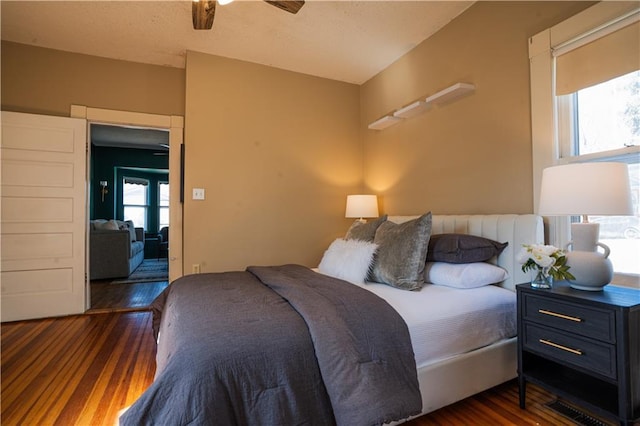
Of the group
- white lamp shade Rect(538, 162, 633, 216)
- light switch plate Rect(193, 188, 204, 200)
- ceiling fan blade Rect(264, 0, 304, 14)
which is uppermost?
ceiling fan blade Rect(264, 0, 304, 14)

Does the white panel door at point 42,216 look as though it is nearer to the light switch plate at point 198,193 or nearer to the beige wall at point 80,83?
the beige wall at point 80,83

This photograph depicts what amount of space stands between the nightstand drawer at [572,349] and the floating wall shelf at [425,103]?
69.8 inches

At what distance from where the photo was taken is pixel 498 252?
6.68 ft

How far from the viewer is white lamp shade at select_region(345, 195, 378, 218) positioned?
3395 mm

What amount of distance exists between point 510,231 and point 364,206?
5.21 ft

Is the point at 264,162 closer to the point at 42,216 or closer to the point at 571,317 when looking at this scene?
the point at 42,216

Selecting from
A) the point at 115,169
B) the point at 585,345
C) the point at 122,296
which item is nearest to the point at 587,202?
the point at 585,345

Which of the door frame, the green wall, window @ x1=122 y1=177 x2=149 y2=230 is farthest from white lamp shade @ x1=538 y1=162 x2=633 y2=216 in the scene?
window @ x1=122 y1=177 x2=149 y2=230

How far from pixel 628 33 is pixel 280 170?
2842 mm

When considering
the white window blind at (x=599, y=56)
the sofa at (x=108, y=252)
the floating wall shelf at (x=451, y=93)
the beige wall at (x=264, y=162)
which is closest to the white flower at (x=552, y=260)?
the white window blind at (x=599, y=56)

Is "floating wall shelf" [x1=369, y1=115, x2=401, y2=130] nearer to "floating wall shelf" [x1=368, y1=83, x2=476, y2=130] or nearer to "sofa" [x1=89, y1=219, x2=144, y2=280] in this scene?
"floating wall shelf" [x1=368, y1=83, x2=476, y2=130]

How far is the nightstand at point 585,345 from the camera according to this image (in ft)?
4.12

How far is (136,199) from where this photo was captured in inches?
308

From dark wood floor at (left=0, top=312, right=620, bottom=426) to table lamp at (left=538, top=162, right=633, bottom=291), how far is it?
0.74 m
